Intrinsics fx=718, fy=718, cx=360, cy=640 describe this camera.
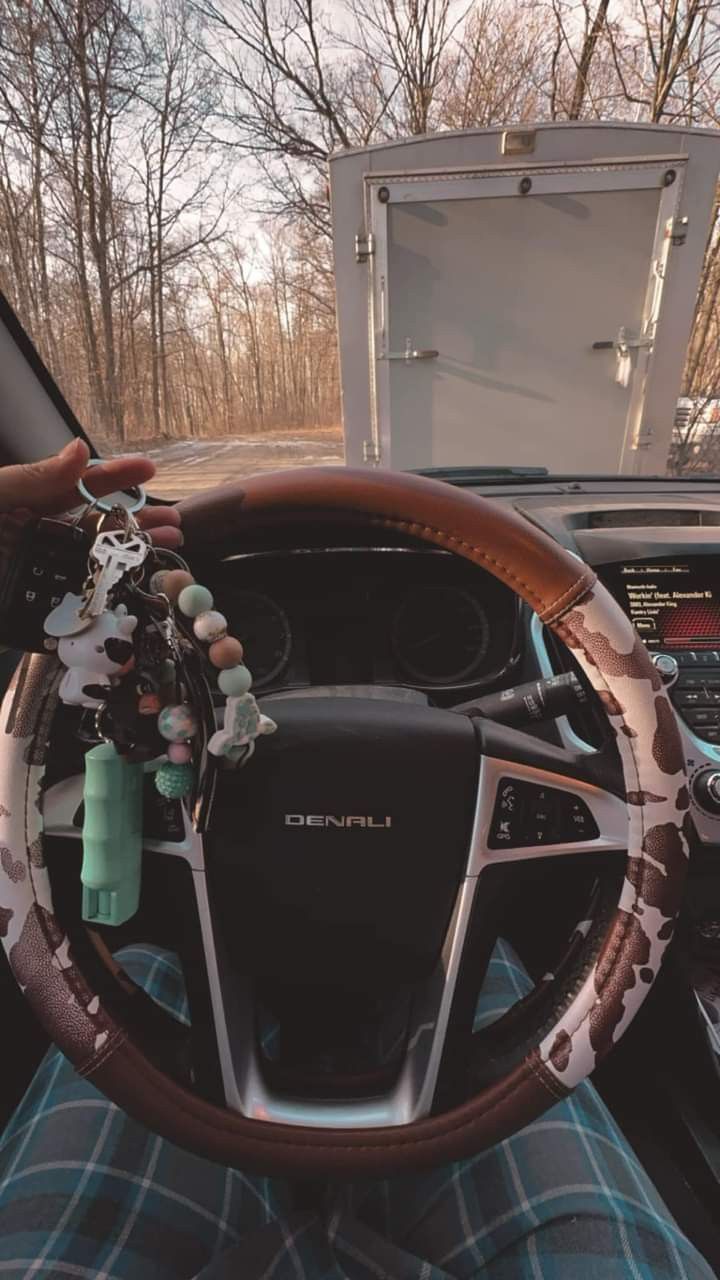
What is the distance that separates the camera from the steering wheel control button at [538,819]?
2.95 feet

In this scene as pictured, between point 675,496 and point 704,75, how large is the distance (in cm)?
525

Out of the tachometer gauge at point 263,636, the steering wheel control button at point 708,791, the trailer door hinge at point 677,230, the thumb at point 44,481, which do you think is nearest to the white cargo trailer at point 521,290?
the trailer door hinge at point 677,230

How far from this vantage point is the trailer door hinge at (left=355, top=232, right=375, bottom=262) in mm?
3707

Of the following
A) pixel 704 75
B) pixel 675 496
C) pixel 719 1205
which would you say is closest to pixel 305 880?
pixel 719 1205

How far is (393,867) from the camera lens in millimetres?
920

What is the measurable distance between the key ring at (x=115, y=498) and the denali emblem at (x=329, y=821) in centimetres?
41

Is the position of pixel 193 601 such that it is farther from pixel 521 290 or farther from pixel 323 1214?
pixel 521 290

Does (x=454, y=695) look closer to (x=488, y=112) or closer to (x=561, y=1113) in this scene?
(x=561, y=1113)

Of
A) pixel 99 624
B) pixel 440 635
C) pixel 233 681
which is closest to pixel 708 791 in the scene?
pixel 440 635

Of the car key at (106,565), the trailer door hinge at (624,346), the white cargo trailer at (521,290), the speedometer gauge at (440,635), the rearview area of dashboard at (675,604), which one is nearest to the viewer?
the car key at (106,565)

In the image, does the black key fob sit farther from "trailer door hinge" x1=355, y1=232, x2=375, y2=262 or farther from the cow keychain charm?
"trailer door hinge" x1=355, y1=232, x2=375, y2=262

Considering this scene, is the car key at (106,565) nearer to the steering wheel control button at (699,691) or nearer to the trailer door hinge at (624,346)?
the steering wheel control button at (699,691)

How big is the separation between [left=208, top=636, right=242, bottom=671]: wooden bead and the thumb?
0.22 m

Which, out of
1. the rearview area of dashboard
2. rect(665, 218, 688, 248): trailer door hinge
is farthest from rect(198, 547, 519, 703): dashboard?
rect(665, 218, 688, 248): trailer door hinge
